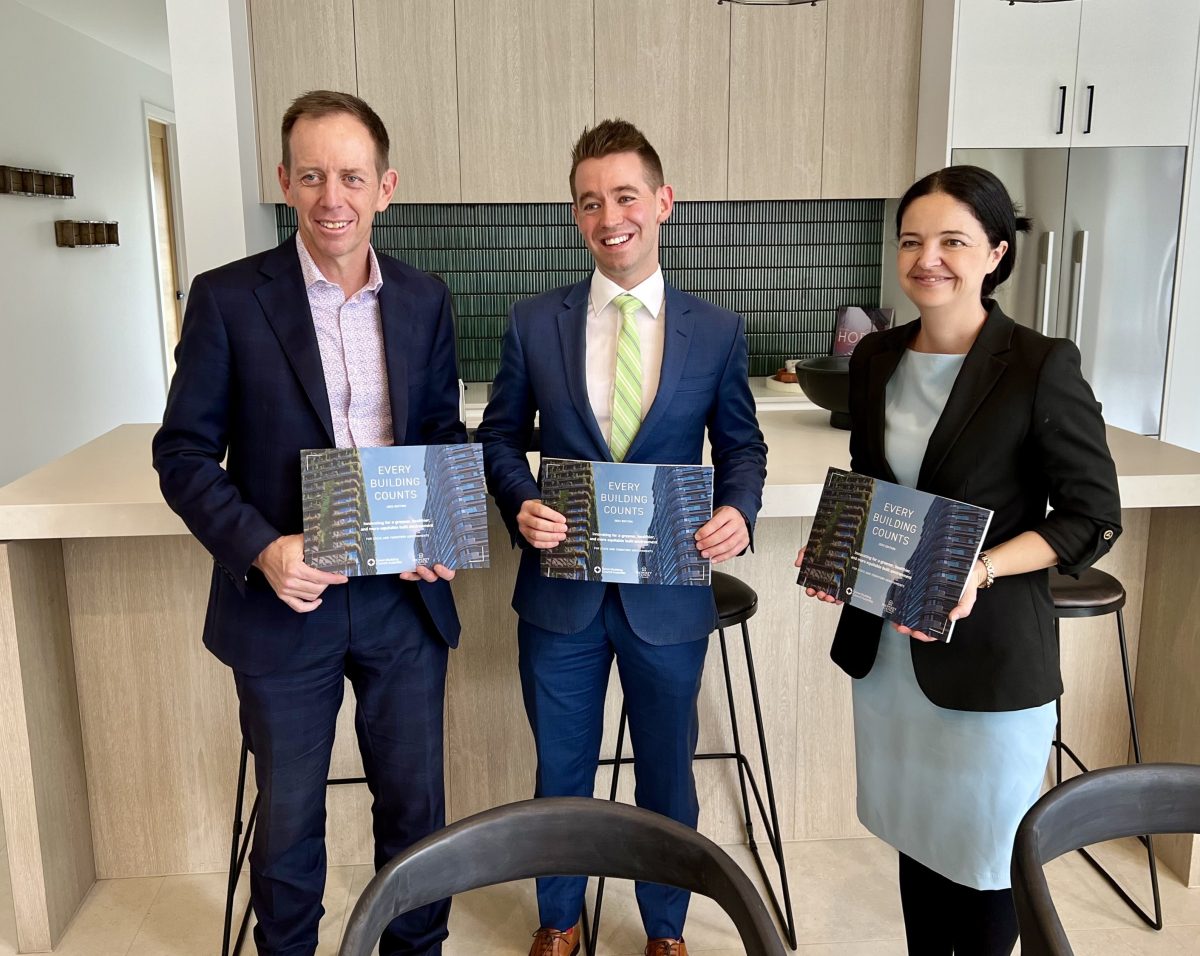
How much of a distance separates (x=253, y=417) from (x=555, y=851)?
867mm

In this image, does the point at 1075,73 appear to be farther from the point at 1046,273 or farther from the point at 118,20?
the point at 118,20

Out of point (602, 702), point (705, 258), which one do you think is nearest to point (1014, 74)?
point (705, 258)

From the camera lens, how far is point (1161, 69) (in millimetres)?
3727

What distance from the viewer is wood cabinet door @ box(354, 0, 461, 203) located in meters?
3.75

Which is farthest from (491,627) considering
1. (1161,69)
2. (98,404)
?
(98,404)

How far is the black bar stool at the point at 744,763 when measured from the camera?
83.8 inches

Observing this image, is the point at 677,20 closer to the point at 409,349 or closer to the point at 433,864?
the point at 409,349

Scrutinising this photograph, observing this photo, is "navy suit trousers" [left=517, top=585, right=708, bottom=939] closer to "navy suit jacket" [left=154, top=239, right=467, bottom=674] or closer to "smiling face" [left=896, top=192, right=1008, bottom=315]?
"navy suit jacket" [left=154, top=239, right=467, bottom=674]

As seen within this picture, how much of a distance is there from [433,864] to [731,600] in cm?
109

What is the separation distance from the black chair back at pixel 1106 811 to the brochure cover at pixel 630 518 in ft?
2.32

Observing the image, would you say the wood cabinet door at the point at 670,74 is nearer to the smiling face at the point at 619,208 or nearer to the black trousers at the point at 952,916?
the smiling face at the point at 619,208

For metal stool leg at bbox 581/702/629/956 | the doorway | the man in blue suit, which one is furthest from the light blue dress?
the doorway

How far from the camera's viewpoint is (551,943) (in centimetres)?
211

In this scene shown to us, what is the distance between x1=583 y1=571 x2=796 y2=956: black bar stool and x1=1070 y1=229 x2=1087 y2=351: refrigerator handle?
215 centimetres
